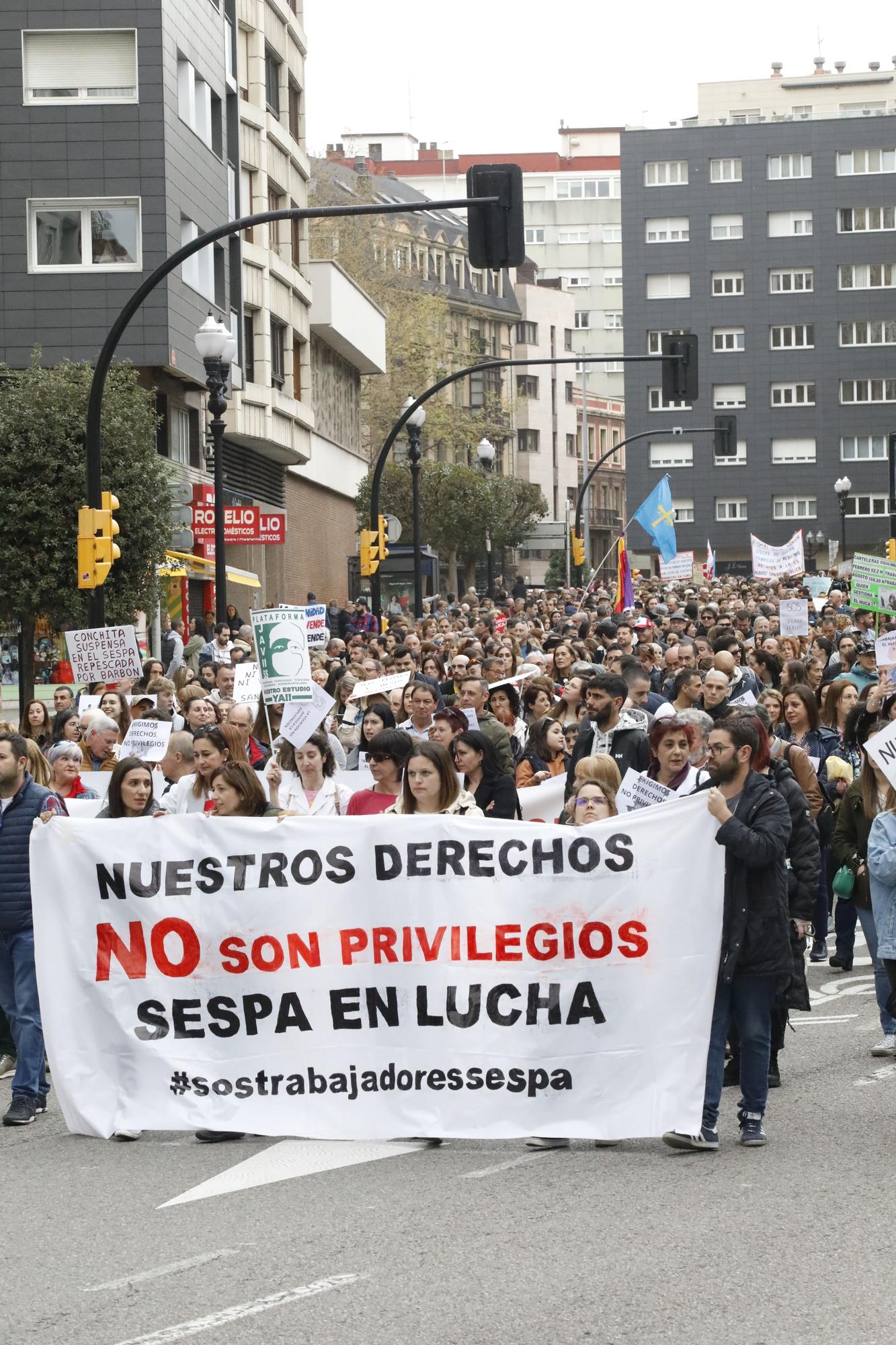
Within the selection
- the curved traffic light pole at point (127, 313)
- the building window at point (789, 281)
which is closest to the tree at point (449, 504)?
the building window at point (789, 281)

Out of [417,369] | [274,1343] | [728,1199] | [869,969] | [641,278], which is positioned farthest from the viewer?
[641,278]

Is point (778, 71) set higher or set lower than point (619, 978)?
higher

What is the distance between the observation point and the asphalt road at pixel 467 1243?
6.02 meters

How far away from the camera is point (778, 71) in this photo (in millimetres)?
118688

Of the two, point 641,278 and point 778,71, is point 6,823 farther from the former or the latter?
point 778,71

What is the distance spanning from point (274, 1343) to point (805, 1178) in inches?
104

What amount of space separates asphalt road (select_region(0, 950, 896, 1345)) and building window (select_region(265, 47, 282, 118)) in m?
45.7

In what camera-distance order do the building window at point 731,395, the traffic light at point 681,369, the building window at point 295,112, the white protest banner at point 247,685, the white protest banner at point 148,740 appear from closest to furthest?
the white protest banner at point 148,740, the white protest banner at point 247,685, the traffic light at point 681,369, the building window at point 295,112, the building window at point 731,395

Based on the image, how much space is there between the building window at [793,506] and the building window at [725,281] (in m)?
10.4

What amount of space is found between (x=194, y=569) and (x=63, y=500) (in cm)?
1458

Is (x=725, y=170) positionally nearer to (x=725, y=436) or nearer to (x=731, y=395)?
(x=731, y=395)

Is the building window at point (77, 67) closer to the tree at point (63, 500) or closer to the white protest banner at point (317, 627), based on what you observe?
the tree at point (63, 500)

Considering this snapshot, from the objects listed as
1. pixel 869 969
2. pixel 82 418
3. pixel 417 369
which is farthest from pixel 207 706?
pixel 417 369

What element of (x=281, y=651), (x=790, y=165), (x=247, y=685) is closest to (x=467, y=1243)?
(x=281, y=651)
